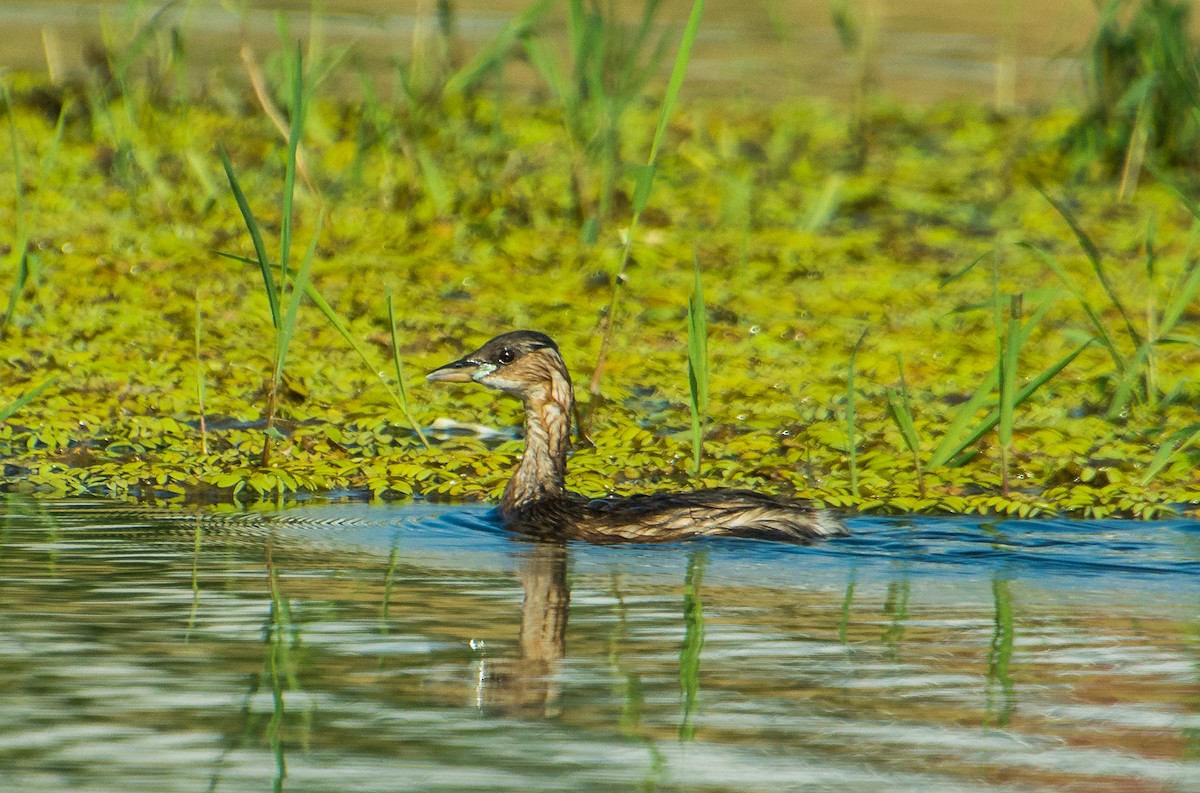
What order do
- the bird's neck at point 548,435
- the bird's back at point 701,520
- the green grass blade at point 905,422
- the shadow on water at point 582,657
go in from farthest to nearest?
1. the bird's neck at point 548,435
2. the green grass blade at point 905,422
3. the bird's back at point 701,520
4. the shadow on water at point 582,657

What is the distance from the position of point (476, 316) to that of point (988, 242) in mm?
2926

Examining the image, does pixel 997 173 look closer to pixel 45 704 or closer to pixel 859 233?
pixel 859 233

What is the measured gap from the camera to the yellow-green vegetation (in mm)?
7104

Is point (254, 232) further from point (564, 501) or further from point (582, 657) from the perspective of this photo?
point (582, 657)

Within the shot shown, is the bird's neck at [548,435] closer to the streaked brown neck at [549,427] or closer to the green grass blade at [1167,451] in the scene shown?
the streaked brown neck at [549,427]

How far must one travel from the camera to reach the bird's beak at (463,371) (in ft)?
23.5

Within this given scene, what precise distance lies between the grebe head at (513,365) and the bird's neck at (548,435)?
3 cm

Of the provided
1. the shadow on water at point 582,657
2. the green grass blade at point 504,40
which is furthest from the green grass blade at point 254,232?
the green grass blade at point 504,40

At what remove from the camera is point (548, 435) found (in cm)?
711

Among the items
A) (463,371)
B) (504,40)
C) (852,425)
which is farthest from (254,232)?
(504,40)

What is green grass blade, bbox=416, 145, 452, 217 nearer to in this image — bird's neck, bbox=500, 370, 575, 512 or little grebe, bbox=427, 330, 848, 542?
little grebe, bbox=427, 330, 848, 542

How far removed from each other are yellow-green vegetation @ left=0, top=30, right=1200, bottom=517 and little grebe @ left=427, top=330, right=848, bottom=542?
0.29 metres

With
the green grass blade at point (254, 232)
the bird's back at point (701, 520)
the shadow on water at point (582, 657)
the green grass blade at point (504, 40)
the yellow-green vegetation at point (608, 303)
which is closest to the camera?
the shadow on water at point (582, 657)

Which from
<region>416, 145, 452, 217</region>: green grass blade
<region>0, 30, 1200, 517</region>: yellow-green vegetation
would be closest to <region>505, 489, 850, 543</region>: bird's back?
<region>0, 30, 1200, 517</region>: yellow-green vegetation
